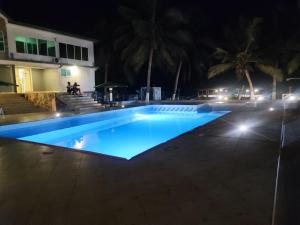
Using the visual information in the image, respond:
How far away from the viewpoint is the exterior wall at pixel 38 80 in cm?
1675

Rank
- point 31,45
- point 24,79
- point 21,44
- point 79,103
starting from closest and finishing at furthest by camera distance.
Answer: point 21,44 → point 79,103 → point 31,45 → point 24,79

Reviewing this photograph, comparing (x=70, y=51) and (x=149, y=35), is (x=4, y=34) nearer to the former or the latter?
(x=70, y=51)

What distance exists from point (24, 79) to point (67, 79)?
279 cm

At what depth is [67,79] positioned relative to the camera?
57.9 ft

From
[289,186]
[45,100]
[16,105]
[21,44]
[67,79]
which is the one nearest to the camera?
[289,186]

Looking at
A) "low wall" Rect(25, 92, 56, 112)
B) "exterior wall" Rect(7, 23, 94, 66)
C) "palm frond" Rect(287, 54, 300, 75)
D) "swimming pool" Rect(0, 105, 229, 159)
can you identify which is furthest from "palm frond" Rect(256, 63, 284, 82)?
"low wall" Rect(25, 92, 56, 112)

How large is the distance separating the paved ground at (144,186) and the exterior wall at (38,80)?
42.4ft

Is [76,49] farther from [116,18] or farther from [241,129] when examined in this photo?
[241,129]

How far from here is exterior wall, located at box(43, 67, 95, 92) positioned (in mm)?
16797

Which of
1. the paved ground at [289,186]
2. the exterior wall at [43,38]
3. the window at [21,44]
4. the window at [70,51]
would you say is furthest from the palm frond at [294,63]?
the window at [21,44]

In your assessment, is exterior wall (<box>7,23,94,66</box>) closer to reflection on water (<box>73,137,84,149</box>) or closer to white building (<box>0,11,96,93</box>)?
white building (<box>0,11,96,93</box>)

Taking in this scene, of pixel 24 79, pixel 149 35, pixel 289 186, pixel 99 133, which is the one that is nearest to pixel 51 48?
pixel 24 79

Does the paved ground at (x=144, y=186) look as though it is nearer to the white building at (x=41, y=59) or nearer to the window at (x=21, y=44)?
the white building at (x=41, y=59)

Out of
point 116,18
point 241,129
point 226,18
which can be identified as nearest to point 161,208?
point 241,129
